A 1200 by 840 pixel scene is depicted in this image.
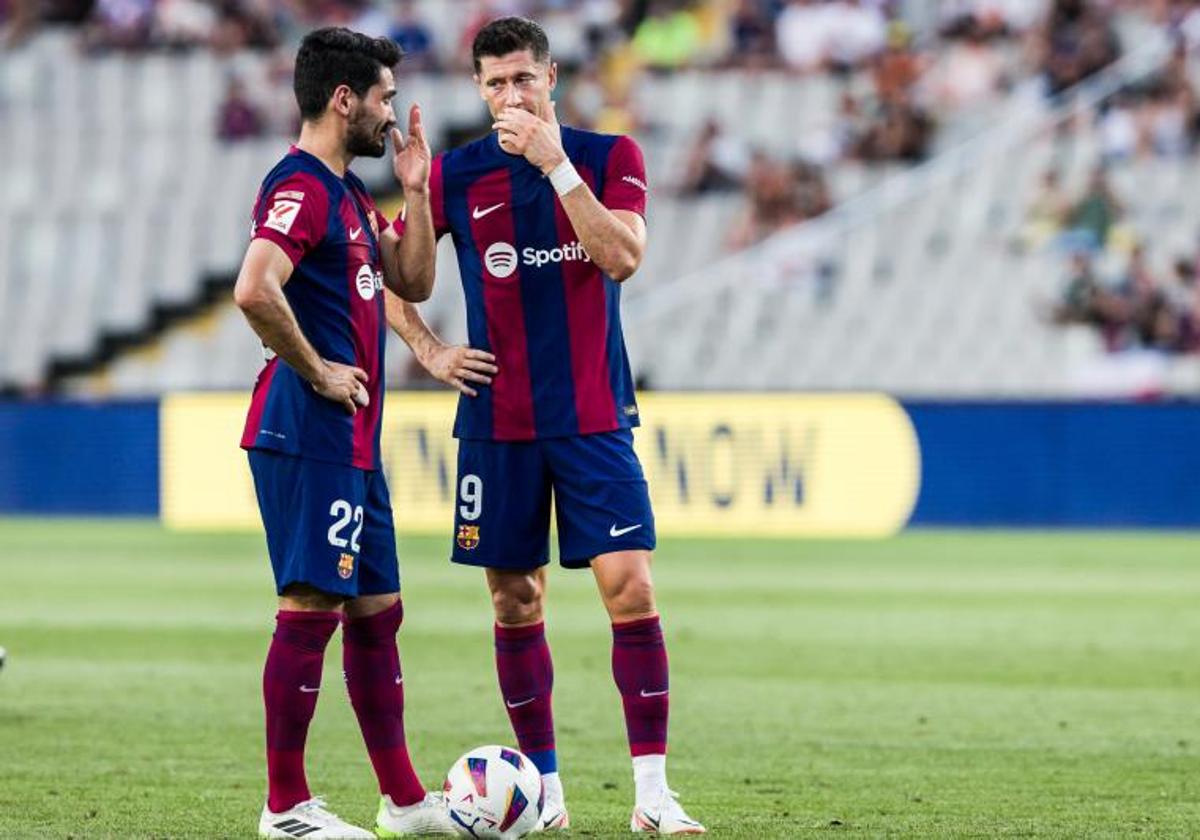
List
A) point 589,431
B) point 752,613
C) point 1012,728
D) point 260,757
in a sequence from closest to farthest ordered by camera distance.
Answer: point 589,431 → point 260,757 → point 1012,728 → point 752,613

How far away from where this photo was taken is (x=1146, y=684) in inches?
416

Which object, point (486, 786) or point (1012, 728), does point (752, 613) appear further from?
point (486, 786)

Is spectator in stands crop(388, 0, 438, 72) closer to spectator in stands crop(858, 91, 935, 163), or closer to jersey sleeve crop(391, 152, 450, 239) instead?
spectator in stands crop(858, 91, 935, 163)

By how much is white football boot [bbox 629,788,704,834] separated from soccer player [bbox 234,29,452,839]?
54 cm

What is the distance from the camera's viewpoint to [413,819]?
6.67 m

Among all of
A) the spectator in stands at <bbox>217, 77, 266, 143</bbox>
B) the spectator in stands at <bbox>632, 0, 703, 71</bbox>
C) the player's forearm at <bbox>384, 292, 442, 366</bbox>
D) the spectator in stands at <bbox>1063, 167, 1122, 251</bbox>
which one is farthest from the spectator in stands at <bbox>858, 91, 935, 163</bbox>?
the player's forearm at <bbox>384, 292, 442, 366</bbox>

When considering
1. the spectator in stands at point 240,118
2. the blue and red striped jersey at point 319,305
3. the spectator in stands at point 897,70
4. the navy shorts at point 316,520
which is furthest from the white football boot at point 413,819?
the spectator in stands at point 240,118

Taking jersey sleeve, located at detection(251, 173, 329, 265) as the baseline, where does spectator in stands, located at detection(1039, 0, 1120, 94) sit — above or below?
above

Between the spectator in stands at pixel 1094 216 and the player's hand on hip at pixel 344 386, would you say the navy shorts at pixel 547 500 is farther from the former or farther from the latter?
the spectator in stands at pixel 1094 216

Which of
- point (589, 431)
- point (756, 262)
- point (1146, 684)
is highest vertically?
point (756, 262)

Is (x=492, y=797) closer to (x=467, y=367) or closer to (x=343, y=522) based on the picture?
(x=343, y=522)

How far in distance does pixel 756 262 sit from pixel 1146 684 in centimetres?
1357

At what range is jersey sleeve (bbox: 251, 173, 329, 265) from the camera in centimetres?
636

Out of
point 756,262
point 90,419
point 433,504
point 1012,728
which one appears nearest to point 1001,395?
point 756,262
